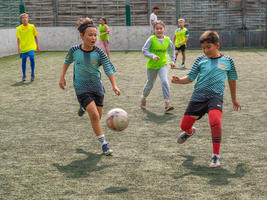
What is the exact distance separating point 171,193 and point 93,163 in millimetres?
1316

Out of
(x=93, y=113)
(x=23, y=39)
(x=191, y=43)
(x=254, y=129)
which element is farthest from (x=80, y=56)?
(x=191, y=43)

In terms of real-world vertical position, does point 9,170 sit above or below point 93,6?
below

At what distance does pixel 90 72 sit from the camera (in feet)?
16.7

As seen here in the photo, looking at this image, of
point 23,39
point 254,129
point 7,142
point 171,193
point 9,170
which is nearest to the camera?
point 171,193

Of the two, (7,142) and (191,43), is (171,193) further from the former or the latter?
(191,43)

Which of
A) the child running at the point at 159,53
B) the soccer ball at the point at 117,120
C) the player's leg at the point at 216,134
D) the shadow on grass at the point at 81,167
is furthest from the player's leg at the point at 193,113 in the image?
the child running at the point at 159,53

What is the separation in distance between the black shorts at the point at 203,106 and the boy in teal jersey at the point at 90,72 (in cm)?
110

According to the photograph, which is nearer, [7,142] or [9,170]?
[9,170]

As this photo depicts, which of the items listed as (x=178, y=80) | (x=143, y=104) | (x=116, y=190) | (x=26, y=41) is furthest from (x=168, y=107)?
(x=26, y=41)

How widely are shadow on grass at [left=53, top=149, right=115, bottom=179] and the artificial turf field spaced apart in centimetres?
1

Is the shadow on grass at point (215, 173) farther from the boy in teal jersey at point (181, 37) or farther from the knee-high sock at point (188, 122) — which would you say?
the boy in teal jersey at point (181, 37)

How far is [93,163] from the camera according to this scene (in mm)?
4629

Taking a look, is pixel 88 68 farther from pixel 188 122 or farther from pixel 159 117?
pixel 159 117

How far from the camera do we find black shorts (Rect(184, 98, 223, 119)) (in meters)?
4.49
